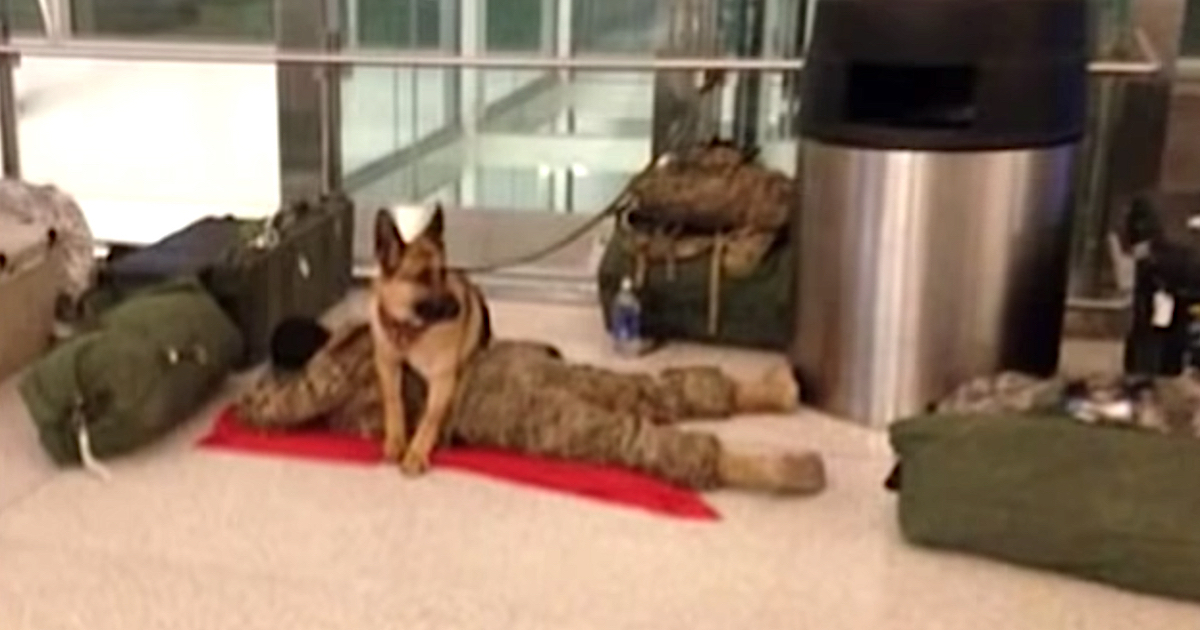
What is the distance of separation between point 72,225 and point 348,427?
0.86m

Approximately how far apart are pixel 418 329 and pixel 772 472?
1.79ft

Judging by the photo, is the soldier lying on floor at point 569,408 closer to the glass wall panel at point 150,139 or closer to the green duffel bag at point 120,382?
the green duffel bag at point 120,382

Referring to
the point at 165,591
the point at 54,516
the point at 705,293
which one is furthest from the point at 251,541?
the point at 705,293

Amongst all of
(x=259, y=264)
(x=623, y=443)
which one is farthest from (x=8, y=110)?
(x=623, y=443)

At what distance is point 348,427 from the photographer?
7.79ft

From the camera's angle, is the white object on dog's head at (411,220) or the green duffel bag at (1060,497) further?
the white object on dog's head at (411,220)

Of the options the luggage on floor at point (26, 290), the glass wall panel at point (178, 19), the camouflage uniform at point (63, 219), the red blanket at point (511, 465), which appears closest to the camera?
the red blanket at point (511, 465)

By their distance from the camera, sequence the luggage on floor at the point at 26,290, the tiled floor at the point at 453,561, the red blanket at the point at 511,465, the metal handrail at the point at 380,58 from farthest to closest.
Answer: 1. the metal handrail at the point at 380,58
2. the luggage on floor at the point at 26,290
3. the red blanket at the point at 511,465
4. the tiled floor at the point at 453,561

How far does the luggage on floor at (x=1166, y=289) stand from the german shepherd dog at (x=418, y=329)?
104 centimetres

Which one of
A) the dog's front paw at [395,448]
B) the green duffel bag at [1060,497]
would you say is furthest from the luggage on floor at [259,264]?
the green duffel bag at [1060,497]

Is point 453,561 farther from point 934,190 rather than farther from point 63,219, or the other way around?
point 63,219

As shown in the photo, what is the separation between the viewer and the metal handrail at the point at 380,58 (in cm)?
298

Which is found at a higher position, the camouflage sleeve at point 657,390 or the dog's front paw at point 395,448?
the camouflage sleeve at point 657,390

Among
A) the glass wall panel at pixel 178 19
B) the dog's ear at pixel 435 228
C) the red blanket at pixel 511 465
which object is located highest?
the glass wall panel at pixel 178 19
